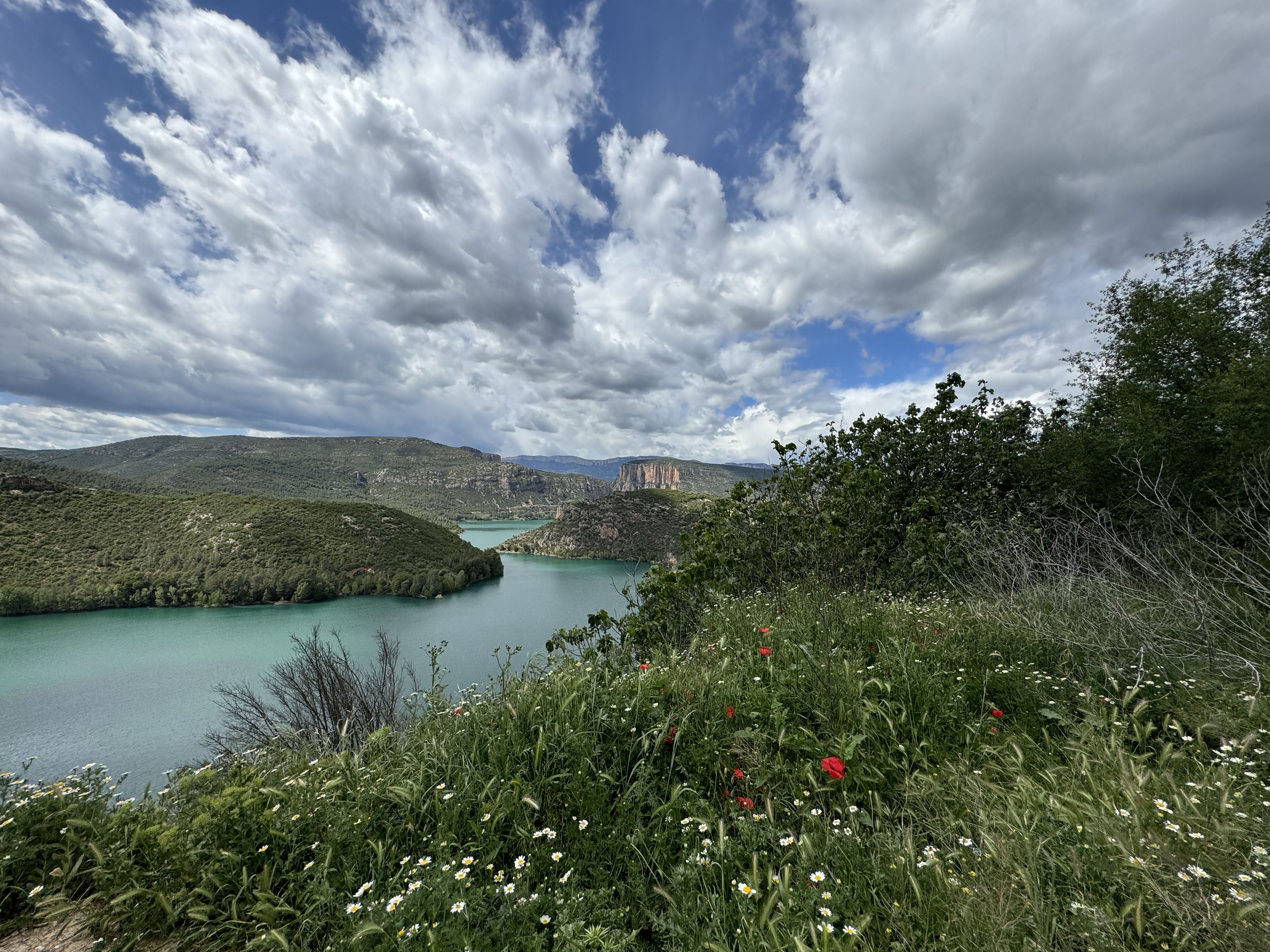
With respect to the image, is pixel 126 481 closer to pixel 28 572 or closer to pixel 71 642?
pixel 28 572

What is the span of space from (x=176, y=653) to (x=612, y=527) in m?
54.2

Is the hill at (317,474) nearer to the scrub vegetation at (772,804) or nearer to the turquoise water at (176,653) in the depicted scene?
the turquoise water at (176,653)

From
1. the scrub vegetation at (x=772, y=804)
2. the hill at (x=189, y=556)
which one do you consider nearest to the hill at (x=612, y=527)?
the hill at (x=189, y=556)

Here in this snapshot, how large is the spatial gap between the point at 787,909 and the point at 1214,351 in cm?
1178

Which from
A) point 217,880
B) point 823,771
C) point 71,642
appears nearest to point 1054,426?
point 823,771

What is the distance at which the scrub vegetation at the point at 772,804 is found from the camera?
5.34ft

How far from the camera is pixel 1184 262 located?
10.5 meters

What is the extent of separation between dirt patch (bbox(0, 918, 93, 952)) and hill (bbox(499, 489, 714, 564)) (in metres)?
60.9

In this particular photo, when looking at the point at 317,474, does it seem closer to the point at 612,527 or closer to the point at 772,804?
the point at 612,527

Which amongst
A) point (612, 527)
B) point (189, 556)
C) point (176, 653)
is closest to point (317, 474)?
point (189, 556)

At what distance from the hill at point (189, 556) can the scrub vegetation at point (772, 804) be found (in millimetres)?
62516

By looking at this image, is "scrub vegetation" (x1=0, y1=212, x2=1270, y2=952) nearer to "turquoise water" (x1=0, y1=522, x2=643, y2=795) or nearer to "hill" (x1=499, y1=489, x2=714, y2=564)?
"turquoise water" (x1=0, y1=522, x2=643, y2=795)

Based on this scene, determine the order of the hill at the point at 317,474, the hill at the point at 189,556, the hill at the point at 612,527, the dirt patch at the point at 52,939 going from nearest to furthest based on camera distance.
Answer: the dirt patch at the point at 52,939 < the hill at the point at 189,556 < the hill at the point at 612,527 < the hill at the point at 317,474

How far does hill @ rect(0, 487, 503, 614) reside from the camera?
170 ft
